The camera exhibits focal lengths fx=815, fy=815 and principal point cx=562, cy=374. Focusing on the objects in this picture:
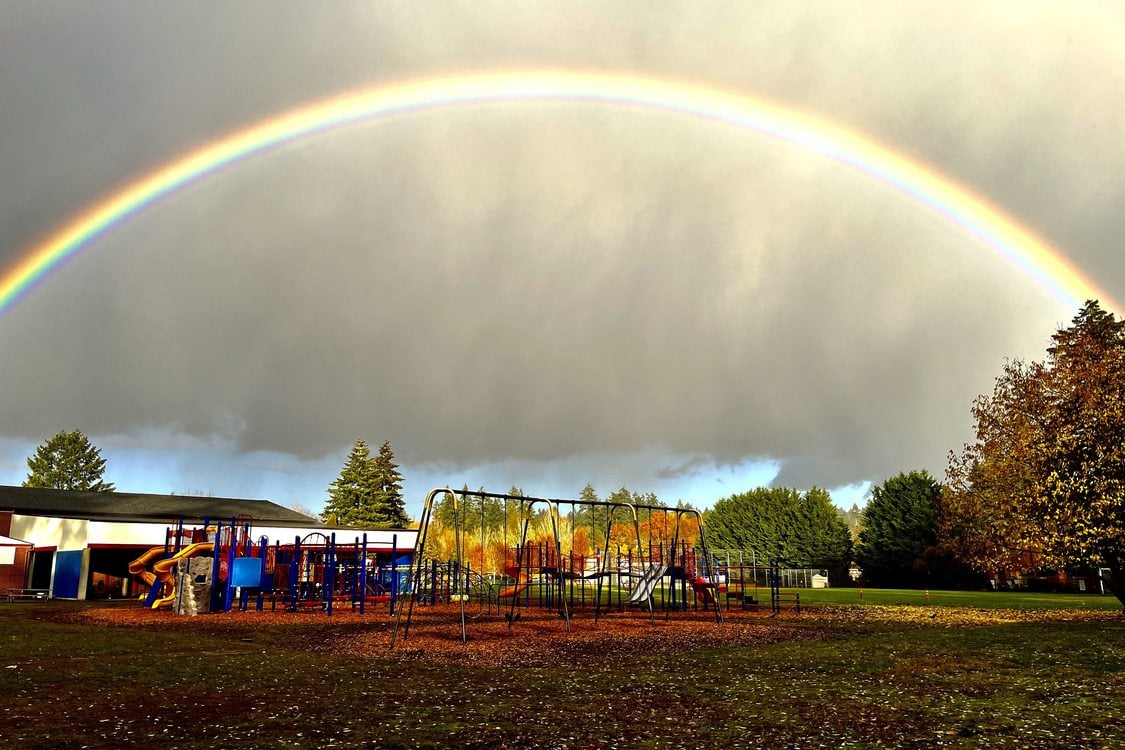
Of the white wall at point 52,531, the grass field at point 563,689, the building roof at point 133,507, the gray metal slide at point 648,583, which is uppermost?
the building roof at point 133,507

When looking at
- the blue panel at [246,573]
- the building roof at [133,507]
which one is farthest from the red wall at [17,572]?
the blue panel at [246,573]

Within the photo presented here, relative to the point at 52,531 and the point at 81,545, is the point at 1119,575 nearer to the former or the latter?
the point at 81,545

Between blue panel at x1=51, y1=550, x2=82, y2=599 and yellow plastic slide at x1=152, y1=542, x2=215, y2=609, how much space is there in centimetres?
1507

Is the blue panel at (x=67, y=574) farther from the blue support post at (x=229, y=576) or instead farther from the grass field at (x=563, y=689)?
the grass field at (x=563, y=689)

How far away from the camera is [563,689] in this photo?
12.4 m

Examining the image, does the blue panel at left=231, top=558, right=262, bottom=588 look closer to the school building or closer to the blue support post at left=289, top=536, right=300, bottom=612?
the blue support post at left=289, top=536, right=300, bottom=612

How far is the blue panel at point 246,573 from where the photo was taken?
3112 cm

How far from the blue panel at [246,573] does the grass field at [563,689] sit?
7841mm

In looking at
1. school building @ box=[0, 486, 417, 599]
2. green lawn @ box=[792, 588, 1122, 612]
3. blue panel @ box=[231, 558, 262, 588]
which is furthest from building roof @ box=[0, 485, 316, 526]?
green lawn @ box=[792, 588, 1122, 612]

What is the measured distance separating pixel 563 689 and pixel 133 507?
209ft

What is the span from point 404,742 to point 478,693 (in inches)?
142

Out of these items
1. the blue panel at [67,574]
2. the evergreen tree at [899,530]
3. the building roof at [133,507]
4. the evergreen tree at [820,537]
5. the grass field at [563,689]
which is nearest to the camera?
the grass field at [563,689]

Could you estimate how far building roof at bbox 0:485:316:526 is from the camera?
193 ft

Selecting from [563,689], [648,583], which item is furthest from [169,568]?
[563,689]
